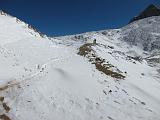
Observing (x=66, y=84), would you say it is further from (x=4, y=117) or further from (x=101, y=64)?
(x=101, y=64)

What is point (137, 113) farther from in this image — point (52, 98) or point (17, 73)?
point (17, 73)

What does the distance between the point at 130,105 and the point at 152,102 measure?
2.67 meters

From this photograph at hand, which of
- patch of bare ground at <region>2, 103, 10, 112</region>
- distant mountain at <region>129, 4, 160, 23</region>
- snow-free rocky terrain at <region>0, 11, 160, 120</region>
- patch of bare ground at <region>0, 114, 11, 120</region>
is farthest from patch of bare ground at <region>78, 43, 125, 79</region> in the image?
distant mountain at <region>129, 4, 160, 23</region>

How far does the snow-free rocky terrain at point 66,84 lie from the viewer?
64.7 ft

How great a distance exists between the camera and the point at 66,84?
23.3 metres

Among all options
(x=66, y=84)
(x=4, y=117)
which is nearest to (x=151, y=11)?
(x=66, y=84)

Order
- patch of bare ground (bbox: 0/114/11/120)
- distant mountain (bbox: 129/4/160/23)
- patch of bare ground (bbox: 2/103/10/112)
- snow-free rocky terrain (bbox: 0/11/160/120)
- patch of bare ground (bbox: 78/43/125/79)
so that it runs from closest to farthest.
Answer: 1. patch of bare ground (bbox: 0/114/11/120)
2. patch of bare ground (bbox: 2/103/10/112)
3. snow-free rocky terrain (bbox: 0/11/160/120)
4. patch of bare ground (bbox: 78/43/125/79)
5. distant mountain (bbox: 129/4/160/23)

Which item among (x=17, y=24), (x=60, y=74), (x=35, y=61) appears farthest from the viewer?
(x=17, y=24)

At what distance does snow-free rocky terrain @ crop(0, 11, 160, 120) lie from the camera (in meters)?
19.7

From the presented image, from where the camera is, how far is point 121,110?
2078 cm

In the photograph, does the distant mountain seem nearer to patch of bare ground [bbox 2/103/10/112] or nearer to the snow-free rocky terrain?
the snow-free rocky terrain

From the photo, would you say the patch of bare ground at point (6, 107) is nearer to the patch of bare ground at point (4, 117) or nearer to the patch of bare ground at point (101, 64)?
the patch of bare ground at point (4, 117)

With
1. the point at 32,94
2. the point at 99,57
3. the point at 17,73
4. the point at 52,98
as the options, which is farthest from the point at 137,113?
the point at 99,57

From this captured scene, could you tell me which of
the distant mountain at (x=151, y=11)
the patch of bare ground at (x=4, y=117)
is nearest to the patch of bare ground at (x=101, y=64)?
the patch of bare ground at (x=4, y=117)
